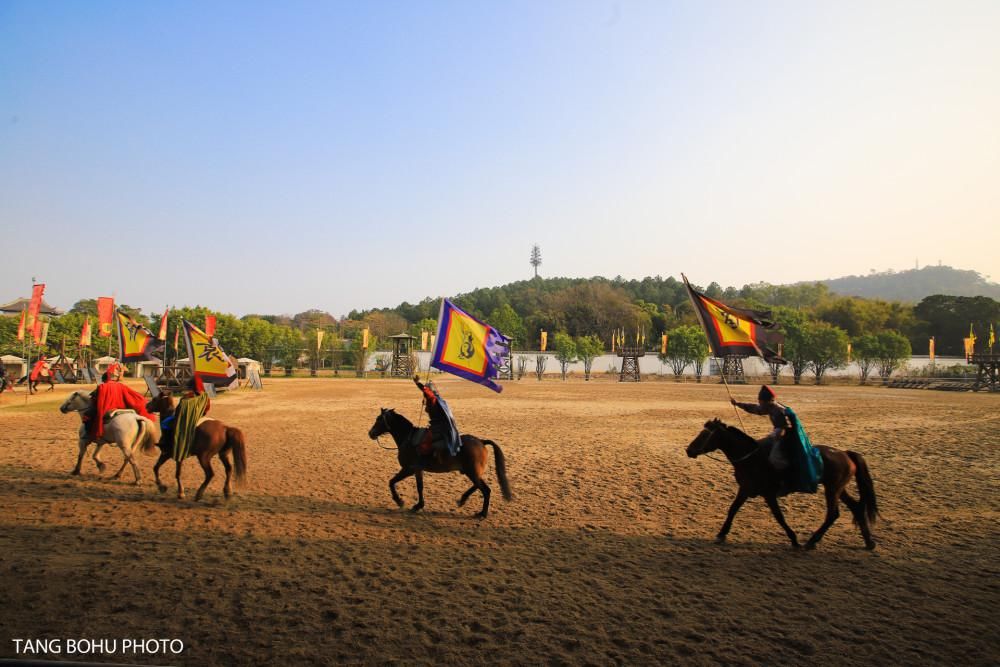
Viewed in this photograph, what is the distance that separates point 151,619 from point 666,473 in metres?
9.67

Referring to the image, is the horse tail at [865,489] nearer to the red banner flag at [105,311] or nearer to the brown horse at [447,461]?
the brown horse at [447,461]

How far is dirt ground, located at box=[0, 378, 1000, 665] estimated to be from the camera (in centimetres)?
451

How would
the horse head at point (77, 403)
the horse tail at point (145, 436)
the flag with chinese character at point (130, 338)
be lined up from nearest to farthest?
the horse tail at point (145, 436) < the horse head at point (77, 403) < the flag with chinese character at point (130, 338)

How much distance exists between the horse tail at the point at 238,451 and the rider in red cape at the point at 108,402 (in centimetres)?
227

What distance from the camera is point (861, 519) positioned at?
715cm

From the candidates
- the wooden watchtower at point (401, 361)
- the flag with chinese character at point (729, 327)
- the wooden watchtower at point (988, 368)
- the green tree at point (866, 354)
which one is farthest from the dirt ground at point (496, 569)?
the green tree at point (866, 354)

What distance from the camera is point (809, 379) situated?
2217 inches

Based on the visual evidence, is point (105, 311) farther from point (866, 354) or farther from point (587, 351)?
point (866, 354)

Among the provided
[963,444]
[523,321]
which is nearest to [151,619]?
[963,444]

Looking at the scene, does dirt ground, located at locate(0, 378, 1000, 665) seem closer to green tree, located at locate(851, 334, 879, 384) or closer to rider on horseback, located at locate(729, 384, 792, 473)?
rider on horseback, located at locate(729, 384, 792, 473)

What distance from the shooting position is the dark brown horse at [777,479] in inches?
274

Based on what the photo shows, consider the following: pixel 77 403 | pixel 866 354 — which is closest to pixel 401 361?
pixel 77 403

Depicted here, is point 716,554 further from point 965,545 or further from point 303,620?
point 303,620

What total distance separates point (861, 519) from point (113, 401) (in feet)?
41.2
